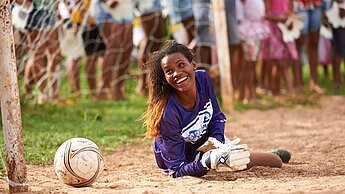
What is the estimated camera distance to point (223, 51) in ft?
28.7

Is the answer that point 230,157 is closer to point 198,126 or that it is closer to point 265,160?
point 198,126

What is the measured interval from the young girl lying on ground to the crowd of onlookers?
3.42m

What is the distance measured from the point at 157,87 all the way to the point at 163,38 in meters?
4.60

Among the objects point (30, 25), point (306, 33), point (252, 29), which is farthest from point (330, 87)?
point (30, 25)

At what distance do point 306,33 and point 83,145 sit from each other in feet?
20.3

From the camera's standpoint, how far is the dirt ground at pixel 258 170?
4492 millimetres

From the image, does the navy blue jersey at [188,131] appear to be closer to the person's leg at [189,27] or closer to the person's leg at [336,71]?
the person's leg at [189,27]

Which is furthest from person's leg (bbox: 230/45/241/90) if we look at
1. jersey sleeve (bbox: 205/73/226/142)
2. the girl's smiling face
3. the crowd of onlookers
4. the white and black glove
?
the white and black glove

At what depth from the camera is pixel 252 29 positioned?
948cm

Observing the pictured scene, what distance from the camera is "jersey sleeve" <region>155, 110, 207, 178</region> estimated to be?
507 centimetres

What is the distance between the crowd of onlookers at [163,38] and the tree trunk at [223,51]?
407mm

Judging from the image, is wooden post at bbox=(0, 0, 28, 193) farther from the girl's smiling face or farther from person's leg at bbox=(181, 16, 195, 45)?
person's leg at bbox=(181, 16, 195, 45)

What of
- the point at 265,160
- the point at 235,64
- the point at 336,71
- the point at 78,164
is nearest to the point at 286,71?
the point at 235,64

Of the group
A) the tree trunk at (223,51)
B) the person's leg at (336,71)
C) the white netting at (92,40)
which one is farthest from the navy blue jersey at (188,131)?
the person's leg at (336,71)
